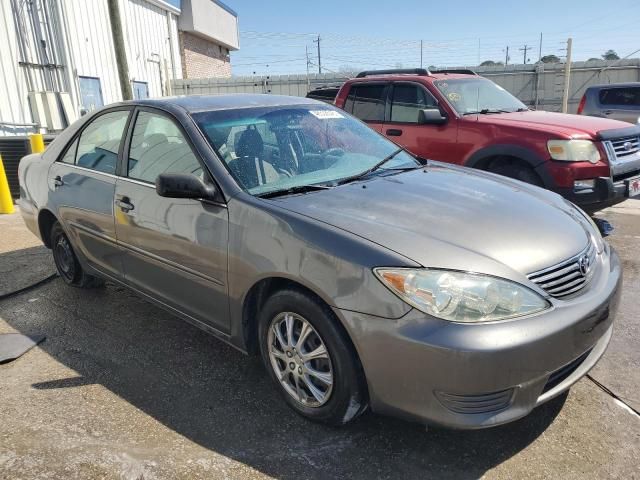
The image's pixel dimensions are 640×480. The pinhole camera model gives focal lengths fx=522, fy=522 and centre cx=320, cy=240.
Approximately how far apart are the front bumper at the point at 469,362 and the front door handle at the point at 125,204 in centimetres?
185

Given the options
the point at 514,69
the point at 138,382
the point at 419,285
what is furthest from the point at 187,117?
the point at 514,69

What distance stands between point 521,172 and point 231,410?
4265mm

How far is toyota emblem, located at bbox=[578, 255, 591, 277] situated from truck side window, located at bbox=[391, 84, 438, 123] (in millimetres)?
4324

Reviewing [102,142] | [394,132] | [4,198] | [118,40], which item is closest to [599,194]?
[394,132]

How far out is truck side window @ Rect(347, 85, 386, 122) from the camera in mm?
7133

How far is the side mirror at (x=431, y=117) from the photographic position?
6.25 metres

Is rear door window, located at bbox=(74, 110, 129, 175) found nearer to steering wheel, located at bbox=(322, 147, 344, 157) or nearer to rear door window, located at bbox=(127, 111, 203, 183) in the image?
rear door window, located at bbox=(127, 111, 203, 183)

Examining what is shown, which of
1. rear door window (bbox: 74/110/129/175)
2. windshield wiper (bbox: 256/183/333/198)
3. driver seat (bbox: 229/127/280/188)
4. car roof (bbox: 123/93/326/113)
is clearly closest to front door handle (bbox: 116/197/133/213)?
rear door window (bbox: 74/110/129/175)

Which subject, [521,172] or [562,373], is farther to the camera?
[521,172]

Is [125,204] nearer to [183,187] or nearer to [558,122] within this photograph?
[183,187]

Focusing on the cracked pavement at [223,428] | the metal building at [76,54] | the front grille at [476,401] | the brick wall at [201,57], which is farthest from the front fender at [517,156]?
the brick wall at [201,57]

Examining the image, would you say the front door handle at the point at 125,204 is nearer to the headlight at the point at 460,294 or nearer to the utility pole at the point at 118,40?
the headlight at the point at 460,294

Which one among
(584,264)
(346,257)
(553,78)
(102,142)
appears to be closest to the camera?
(346,257)

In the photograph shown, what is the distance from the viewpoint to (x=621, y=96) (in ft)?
35.5
